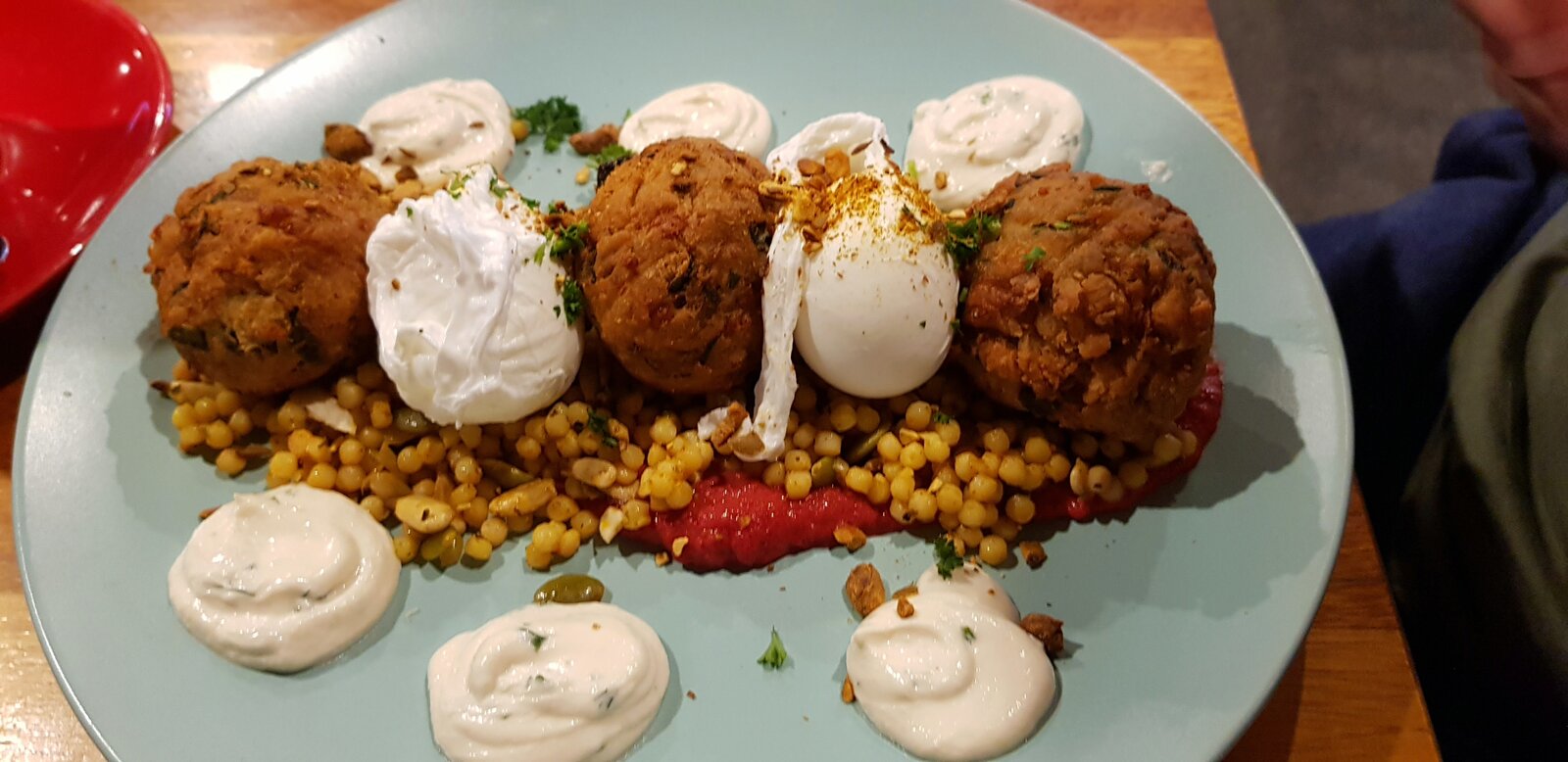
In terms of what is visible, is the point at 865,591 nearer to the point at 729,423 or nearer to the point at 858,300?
the point at 729,423

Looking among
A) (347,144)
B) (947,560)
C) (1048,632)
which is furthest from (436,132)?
(1048,632)

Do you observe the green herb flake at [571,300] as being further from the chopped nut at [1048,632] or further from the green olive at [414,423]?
the chopped nut at [1048,632]

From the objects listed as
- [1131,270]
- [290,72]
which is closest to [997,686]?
[1131,270]

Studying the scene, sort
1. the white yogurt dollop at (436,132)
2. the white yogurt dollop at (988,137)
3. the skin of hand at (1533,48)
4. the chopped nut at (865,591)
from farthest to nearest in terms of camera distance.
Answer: the white yogurt dollop at (436,132) → the white yogurt dollop at (988,137) → the chopped nut at (865,591) → the skin of hand at (1533,48)

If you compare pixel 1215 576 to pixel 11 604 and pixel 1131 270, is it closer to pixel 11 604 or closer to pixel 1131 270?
pixel 1131 270

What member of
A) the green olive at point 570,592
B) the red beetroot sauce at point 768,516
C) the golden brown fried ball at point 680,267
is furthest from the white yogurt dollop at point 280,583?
the golden brown fried ball at point 680,267

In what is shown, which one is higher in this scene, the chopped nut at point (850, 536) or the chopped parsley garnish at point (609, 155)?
the chopped parsley garnish at point (609, 155)
